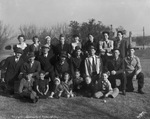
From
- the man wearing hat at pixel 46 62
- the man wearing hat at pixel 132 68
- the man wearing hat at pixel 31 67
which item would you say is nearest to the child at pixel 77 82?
the man wearing hat at pixel 46 62

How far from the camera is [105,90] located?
899 cm

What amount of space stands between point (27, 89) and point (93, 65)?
2.41m

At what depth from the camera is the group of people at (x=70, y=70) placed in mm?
8750

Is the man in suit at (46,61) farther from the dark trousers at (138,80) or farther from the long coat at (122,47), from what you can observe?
the dark trousers at (138,80)

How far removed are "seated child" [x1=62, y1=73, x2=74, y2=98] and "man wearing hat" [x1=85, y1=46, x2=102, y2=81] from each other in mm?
701

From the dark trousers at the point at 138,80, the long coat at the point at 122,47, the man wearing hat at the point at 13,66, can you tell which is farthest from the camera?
the long coat at the point at 122,47

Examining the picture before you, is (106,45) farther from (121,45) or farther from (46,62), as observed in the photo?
(46,62)

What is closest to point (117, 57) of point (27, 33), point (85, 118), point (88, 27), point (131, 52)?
point (131, 52)

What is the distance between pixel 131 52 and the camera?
9.34m

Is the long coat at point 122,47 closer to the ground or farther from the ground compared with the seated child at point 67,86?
farther from the ground

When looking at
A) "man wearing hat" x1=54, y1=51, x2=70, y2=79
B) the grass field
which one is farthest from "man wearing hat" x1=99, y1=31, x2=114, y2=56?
the grass field

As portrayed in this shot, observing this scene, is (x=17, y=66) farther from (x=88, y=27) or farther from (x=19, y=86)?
(x=88, y=27)

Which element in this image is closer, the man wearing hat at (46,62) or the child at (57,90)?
the child at (57,90)

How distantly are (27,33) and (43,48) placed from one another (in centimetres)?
4828
